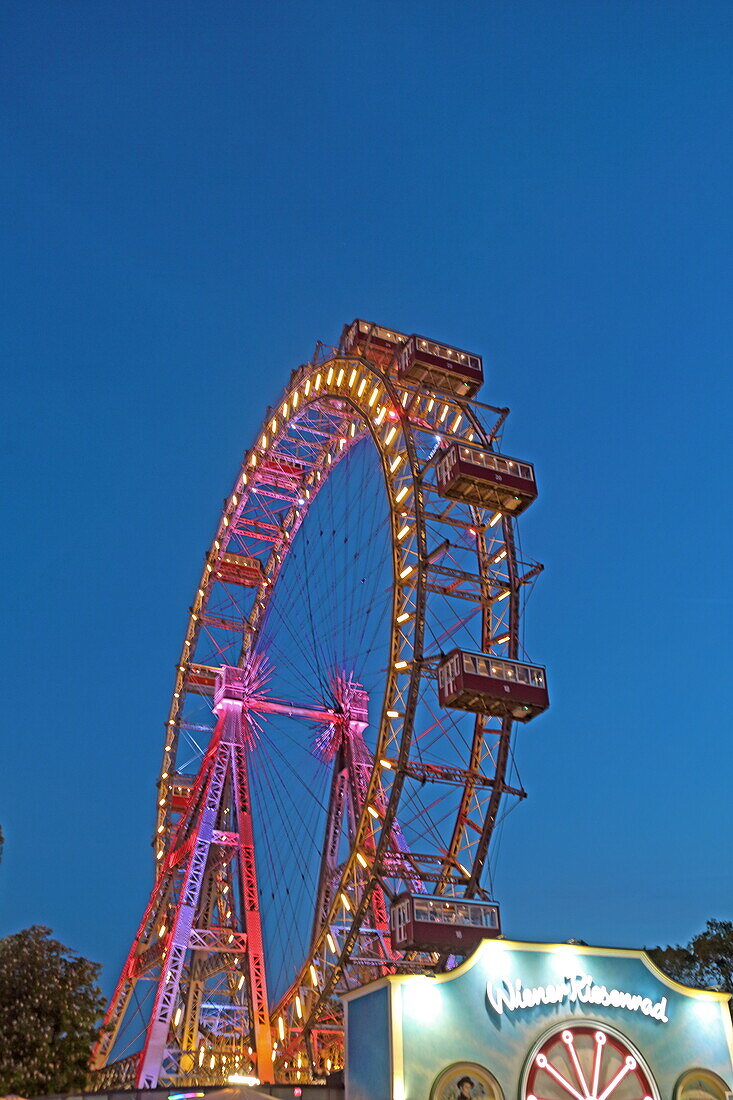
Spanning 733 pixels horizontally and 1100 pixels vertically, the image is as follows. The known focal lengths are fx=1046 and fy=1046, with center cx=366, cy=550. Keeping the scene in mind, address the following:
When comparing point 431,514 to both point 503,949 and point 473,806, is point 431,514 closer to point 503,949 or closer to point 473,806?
point 473,806

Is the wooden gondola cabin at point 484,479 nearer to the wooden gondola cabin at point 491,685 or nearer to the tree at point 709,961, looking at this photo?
the wooden gondola cabin at point 491,685

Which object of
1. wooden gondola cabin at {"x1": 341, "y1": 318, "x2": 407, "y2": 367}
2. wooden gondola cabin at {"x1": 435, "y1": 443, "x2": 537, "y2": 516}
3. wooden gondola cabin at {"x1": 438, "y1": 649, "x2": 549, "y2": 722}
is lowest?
wooden gondola cabin at {"x1": 438, "y1": 649, "x2": 549, "y2": 722}

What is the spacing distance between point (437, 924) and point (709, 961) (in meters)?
22.5

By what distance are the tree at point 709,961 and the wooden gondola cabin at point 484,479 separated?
2102 centimetres

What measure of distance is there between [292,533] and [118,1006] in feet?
60.0

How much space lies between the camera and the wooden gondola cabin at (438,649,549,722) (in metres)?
26.0

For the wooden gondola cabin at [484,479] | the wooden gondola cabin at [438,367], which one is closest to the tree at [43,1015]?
the wooden gondola cabin at [484,479]

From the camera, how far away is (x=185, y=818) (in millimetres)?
37094

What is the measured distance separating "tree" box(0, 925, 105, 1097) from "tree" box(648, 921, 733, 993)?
23596 mm

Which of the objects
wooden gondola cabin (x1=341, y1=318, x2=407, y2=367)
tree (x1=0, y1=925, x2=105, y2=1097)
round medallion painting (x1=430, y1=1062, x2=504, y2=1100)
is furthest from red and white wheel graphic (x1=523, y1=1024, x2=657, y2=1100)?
wooden gondola cabin (x1=341, y1=318, x2=407, y2=367)

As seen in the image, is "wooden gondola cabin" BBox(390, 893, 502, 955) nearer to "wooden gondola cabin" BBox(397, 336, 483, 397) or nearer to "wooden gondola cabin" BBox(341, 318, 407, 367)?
"wooden gondola cabin" BBox(397, 336, 483, 397)

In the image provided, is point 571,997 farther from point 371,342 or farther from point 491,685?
point 371,342

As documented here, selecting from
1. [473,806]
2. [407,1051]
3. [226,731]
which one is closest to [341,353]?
[226,731]

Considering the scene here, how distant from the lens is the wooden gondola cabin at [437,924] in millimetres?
22984
